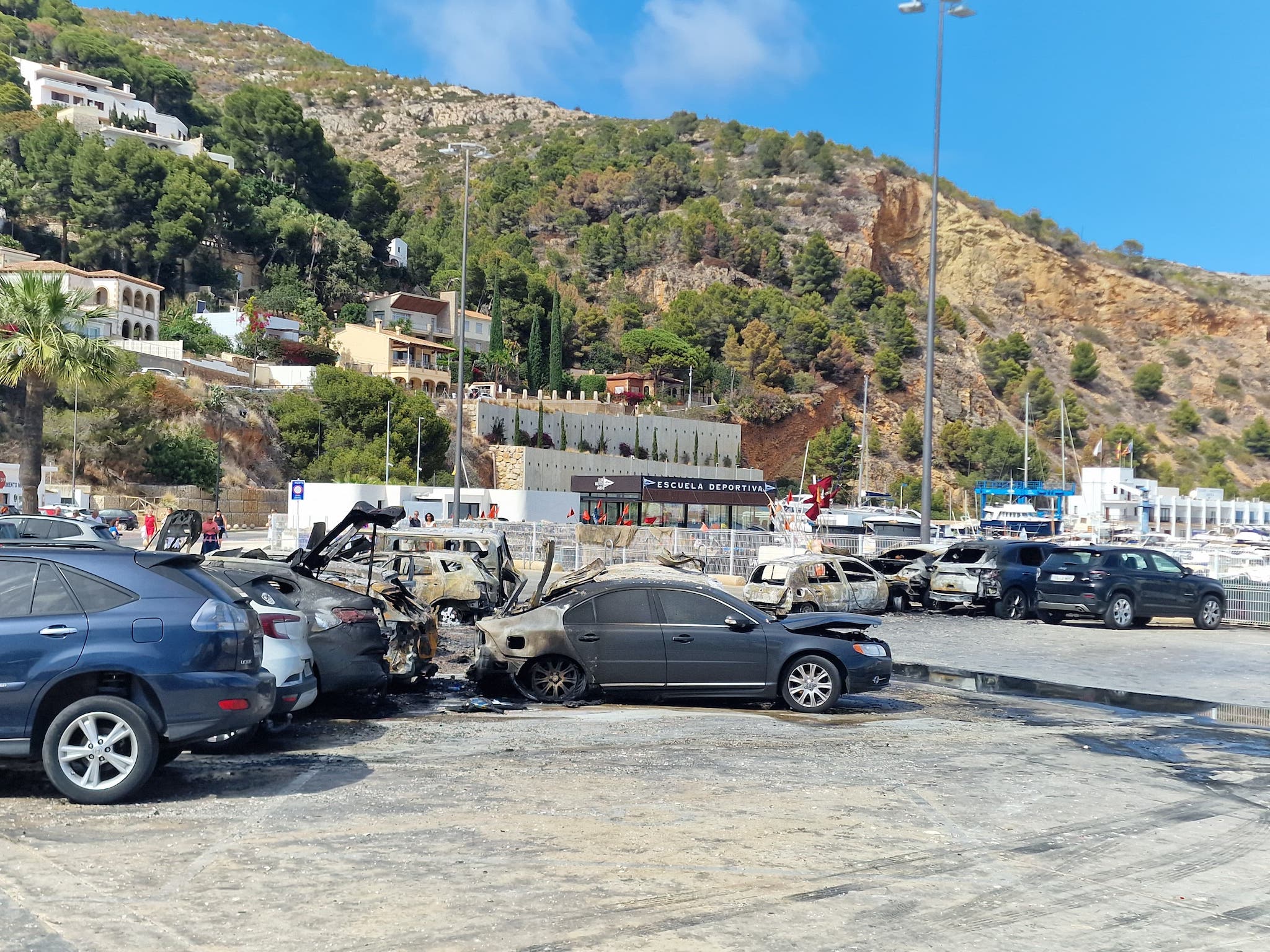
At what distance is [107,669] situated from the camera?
7609 millimetres

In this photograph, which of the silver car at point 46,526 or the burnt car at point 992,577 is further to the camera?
the burnt car at point 992,577

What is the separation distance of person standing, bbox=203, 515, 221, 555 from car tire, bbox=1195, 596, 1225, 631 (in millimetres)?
20405

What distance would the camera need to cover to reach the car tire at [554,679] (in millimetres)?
12391

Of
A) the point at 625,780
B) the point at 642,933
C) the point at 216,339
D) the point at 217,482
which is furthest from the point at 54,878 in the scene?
the point at 216,339

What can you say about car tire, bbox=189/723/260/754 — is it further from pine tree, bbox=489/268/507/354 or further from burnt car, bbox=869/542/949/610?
pine tree, bbox=489/268/507/354

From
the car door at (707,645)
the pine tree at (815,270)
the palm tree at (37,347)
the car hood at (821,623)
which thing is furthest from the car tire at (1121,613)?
the pine tree at (815,270)

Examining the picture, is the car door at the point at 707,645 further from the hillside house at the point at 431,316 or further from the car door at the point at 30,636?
the hillside house at the point at 431,316

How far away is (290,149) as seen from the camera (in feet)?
404

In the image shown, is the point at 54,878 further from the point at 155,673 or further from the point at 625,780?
the point at 625,780

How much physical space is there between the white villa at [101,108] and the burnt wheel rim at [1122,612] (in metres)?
106

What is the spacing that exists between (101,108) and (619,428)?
7582cm

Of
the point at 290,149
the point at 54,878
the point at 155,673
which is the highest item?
the point at 290,149

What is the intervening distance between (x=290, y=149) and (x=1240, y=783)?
12579 centimetres

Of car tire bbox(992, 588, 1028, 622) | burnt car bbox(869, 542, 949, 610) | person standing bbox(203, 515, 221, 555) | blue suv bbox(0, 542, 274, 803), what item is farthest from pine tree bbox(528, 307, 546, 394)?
blue suv bbox(0, 542, 274, 803)
